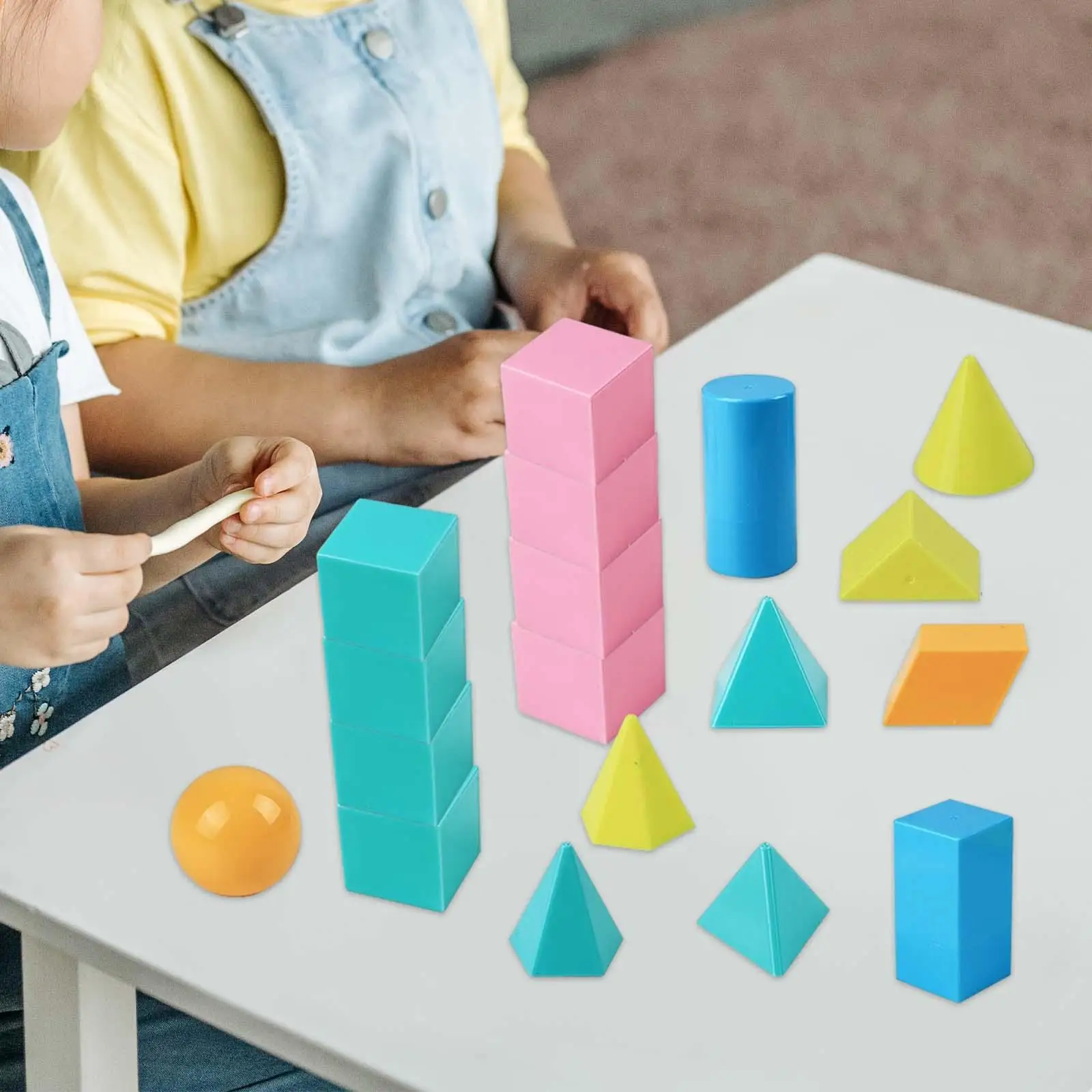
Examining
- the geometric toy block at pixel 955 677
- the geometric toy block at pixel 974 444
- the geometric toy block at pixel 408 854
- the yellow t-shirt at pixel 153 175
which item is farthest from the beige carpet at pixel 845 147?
the geometric toy block at pixel 408 854

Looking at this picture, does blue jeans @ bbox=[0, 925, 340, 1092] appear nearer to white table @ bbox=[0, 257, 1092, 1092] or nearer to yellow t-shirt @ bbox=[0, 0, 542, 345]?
white table @ bbox=[0, 257, 1092, 1092]

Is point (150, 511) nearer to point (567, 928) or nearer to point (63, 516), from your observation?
point (63, 516)

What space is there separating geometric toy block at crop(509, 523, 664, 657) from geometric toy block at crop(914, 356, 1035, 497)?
21cm

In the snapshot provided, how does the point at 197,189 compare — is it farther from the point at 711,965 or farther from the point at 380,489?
the point at 711,965

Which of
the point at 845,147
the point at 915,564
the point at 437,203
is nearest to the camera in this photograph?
the point at 915,564

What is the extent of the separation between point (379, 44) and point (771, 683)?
22.0 inches

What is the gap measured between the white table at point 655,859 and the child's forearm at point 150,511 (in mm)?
87

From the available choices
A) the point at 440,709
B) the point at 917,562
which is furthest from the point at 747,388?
the point at 440,709

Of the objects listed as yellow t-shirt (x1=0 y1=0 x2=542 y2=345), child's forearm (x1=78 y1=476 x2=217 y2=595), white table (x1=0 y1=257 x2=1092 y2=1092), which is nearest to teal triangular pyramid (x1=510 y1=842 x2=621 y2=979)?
white table (x1=0 y1=257 x2=1092 y2=1092)

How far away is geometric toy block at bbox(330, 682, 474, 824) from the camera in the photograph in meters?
0.62

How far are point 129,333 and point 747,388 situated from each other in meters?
0.45

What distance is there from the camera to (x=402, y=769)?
62 centimetres

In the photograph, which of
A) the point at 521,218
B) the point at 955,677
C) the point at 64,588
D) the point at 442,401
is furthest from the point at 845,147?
the point at 64,588

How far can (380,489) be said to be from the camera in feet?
3.60
